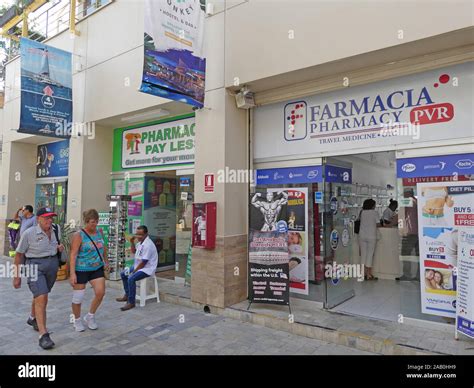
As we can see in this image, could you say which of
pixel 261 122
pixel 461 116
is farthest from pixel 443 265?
pixel 261 122

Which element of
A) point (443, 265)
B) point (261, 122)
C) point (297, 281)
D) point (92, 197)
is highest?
point (261, 122)

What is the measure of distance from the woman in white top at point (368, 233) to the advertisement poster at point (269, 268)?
9.32ft

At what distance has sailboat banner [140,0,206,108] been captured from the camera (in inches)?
184

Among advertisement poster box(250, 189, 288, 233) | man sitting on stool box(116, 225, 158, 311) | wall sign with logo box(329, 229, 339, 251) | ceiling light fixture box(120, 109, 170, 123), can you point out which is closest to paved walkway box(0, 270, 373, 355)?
man sitting on stool box(116, 225, 158, 311)

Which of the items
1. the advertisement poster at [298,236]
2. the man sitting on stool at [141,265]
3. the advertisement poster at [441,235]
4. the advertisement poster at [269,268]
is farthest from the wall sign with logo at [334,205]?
the man sitting on stool at [141,265]

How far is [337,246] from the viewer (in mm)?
5641

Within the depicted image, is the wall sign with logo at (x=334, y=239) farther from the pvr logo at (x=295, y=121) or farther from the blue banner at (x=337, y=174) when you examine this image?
the pvr logo at (x=295, y=121)

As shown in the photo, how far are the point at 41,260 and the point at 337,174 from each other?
4.39 m

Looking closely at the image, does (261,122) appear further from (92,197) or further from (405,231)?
(92,197)

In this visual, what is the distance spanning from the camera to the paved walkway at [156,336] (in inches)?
158

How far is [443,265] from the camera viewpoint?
13.7 feet

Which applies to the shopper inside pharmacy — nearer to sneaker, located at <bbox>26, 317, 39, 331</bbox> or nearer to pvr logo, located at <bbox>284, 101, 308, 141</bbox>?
pvr logo, located at <bbox>284, 101, 308, 141</bbox>

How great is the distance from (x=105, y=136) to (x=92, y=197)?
1.48 meters

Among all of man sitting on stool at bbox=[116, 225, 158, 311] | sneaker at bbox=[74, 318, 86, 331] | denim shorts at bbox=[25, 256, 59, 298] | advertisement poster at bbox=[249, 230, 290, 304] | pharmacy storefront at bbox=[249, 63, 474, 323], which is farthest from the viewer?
man sitting on stool at bbox=[116, 225, 158, 311]
